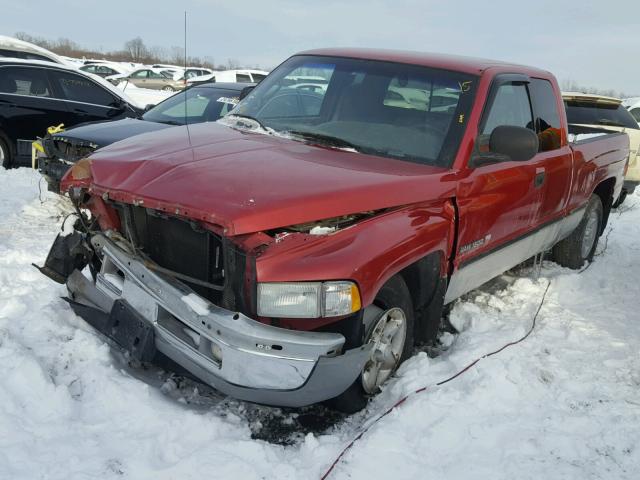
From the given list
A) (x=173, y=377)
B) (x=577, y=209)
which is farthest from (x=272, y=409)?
(x=577, y=209)

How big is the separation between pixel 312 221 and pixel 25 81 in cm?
721

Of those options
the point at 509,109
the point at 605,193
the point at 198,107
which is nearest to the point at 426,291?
the point at 509,109

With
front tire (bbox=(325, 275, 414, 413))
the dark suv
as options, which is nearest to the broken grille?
front tire (bbox=(325, 275, 414, 413))

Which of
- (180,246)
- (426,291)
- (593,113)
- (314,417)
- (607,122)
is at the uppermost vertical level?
(593,113)

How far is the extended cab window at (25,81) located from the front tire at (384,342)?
23.4 feet

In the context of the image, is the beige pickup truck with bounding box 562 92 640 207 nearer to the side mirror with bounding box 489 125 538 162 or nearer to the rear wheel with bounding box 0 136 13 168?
the side mirror with bounding box 489 125 538 162

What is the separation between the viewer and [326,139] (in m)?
3.74

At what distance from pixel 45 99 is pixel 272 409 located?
22.8 ft

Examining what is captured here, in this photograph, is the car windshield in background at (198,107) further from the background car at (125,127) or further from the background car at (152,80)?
the background car at (152,80)

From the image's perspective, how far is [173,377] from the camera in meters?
3.37

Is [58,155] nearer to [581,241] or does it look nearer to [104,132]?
[104,132]

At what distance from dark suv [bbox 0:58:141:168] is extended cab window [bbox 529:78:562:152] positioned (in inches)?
240

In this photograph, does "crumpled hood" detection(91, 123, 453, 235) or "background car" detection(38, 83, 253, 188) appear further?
"background car" detection(38, 83, 253, 188)

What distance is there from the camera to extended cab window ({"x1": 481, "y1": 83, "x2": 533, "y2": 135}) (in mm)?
3939
